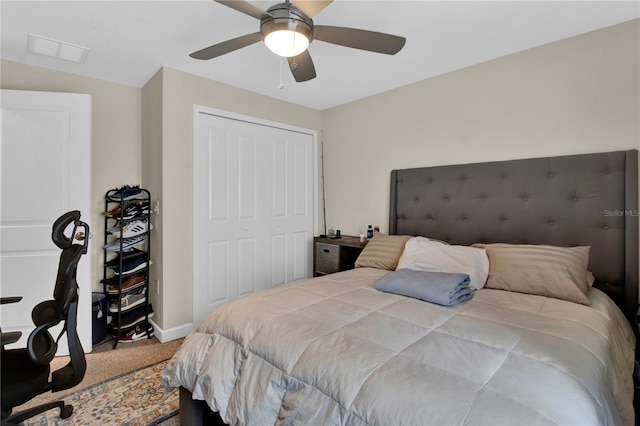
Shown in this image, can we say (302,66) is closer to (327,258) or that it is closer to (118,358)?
(327,258)

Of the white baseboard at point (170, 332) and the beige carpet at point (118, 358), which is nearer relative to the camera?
the beige carpet at point (118, 358)

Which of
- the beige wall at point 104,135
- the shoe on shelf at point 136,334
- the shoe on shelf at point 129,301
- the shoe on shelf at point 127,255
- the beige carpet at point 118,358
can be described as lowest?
the beige carpet at point 118,358

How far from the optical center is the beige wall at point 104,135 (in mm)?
2822

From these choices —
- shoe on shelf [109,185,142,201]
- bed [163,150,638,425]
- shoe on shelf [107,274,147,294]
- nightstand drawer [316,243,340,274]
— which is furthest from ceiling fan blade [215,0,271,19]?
shoe on shelf [107,274,147,294]

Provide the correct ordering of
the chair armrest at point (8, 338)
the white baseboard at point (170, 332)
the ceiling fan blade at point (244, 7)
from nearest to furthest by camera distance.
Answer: the chair armrest at point (8, 338) → the ceiling fan blade at point (244, 7) → the white baseboard at point (170, 332)

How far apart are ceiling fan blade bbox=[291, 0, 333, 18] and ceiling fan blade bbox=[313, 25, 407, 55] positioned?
11 cm

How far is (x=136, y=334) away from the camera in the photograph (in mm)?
2814

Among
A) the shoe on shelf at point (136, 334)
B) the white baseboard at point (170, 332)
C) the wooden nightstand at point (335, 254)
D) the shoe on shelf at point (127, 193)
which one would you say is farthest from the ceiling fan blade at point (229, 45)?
the shoe on shelf at point (136, 334)

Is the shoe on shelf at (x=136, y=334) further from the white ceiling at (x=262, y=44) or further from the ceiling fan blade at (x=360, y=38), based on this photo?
the ceiling fan blade at (x=360, y=38)

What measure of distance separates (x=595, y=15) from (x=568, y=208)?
125cm

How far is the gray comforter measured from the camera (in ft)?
2.96

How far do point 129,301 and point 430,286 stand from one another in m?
2.59

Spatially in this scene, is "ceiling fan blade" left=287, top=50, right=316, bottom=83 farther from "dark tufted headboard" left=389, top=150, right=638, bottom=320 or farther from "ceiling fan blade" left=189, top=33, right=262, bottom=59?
"dark tufted headboard" left=389, top=150, right=638, bottom=320

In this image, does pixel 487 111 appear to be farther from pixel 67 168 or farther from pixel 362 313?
pixel 67 168
